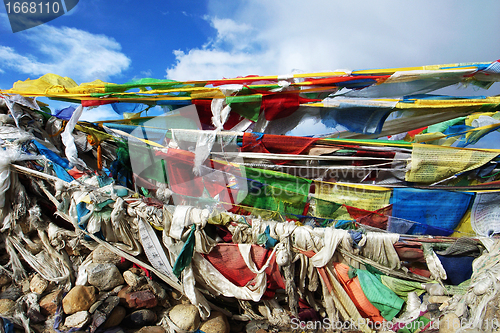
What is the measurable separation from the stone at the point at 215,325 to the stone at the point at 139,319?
642mm

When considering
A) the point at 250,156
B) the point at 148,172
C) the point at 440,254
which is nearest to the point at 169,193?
the point at 148,172

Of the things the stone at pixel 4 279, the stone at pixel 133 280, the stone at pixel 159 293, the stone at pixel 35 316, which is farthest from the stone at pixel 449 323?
the stone at pixel 4 279

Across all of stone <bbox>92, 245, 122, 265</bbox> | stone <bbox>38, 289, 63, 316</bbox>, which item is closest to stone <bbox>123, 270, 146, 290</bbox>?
stone <bbox>92, 245, 122, 265</bbox>

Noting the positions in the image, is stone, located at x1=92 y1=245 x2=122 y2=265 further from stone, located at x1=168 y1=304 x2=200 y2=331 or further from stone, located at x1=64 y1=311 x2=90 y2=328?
stone, located at x1=168 y1=304 x2=200 y2=331

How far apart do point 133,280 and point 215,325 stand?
1181 millimetres

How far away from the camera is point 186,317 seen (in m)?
3.09

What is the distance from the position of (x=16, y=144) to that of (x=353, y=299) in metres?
4.41

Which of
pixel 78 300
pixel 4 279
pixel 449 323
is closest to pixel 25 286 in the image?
pixel 4 279

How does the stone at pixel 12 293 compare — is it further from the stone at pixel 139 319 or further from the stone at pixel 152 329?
the stone at pixel 152 329

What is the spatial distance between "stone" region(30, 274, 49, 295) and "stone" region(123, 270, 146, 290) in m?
0.97

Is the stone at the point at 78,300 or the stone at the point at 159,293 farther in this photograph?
the stone at the point at 159,293

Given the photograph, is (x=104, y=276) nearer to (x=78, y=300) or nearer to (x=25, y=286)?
(x=78, y=300)

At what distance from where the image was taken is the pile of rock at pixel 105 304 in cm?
303

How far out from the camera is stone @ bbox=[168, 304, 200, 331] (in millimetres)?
3059
